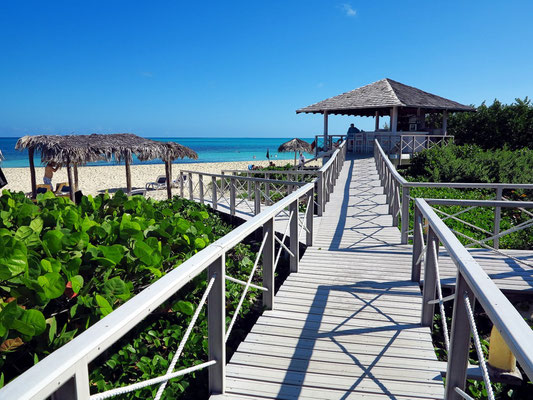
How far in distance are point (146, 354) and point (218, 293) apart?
1.29 meters

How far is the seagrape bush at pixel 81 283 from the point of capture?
2.37 meters

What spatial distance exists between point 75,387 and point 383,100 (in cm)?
2034

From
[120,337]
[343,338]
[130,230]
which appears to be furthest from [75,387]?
[343,338]

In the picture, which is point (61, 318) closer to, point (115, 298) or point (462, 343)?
point (115, 298)

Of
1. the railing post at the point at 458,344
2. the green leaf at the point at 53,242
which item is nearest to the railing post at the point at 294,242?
the green leaf at the point at 53,242

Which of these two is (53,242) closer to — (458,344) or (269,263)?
(269,263)

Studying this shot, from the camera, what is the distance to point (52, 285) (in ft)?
7.79

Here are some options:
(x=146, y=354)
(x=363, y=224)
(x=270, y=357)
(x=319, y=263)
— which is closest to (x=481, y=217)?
(x=363, y=224)

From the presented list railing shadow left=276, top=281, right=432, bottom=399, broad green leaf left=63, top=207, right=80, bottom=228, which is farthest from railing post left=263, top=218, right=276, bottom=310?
broad green leaf left=63, top=207, right=80, bottom=228

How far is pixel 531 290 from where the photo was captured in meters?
4.37

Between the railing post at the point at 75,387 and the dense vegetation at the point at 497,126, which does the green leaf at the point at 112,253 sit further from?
the dense vegetation at the point at 497,126

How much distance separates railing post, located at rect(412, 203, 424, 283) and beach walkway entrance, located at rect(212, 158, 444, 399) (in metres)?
0.13

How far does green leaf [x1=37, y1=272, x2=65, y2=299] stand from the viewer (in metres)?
2.35

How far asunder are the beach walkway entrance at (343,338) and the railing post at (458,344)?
471 millimetres
